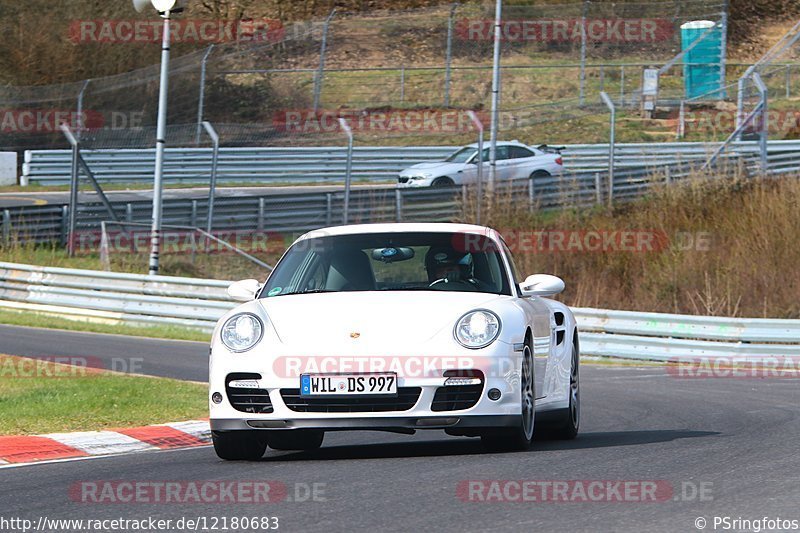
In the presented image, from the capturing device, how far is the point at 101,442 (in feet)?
32.9

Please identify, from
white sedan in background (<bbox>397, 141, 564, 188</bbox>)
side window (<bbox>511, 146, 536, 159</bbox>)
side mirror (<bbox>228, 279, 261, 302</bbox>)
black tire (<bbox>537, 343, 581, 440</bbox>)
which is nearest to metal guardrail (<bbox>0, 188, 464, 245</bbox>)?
white sedan in background (<bbox>397, 141, 564, 188</bbox>)

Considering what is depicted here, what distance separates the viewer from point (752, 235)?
26.0 meters

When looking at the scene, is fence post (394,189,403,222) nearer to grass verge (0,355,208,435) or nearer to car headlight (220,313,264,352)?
grass verge (0,355,208,435)

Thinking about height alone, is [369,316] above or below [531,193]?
above

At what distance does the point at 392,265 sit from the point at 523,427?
1.39 metres

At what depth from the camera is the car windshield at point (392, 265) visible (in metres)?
9.30

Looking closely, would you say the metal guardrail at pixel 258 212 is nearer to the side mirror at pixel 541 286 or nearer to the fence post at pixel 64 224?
the fence post at pixel 64 224

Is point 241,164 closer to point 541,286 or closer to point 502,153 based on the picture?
point 502,153

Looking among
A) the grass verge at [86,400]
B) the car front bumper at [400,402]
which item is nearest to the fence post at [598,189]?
the grass verge at [86,400]

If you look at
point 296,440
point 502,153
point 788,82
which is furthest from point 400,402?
point 788,82

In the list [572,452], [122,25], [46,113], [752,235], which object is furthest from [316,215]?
[572,452]

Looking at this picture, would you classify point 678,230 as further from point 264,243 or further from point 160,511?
point 160,511

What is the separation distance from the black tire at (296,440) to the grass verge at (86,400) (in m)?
1.90

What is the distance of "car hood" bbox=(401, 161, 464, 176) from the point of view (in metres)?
34.8
